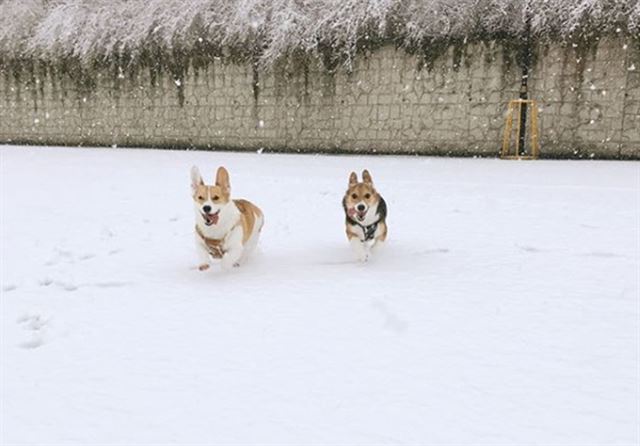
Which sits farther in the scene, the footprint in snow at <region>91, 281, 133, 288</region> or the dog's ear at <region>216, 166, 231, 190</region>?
the dog's ear at <region>216, 166, 231, 190</region>

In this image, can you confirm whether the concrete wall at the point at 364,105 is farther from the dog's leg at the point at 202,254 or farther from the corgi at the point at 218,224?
the dog's leg at the point at 202,254

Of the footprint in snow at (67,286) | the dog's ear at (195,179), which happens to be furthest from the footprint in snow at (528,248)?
the footprint in snow at (67,286)

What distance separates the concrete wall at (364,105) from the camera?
10266 mm

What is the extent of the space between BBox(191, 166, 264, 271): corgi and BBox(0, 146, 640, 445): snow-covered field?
15cm

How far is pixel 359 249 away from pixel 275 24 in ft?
32.4

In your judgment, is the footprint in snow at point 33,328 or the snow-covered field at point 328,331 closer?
the snow-covered field at point 328,331

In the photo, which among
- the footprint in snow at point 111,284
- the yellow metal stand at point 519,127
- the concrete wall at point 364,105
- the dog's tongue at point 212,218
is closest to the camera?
the footprint in snow at point 111,284

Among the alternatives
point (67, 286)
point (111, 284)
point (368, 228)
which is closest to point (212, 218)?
point (111, 284)

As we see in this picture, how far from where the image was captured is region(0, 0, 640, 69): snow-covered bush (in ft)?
33.7

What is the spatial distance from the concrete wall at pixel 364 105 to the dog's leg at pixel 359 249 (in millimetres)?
7768

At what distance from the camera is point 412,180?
8.54 metres

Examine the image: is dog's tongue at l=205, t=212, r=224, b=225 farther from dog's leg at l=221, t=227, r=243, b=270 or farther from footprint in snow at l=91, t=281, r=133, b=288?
footprint in snow at l=91, t=281, r=133, b=288

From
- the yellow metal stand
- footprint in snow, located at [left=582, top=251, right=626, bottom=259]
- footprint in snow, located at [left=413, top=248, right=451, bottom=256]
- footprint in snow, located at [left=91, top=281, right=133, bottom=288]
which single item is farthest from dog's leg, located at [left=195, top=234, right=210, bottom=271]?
the yellow metal stand

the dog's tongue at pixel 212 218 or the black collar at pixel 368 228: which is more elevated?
the dog's tongue at pixel 212 218
